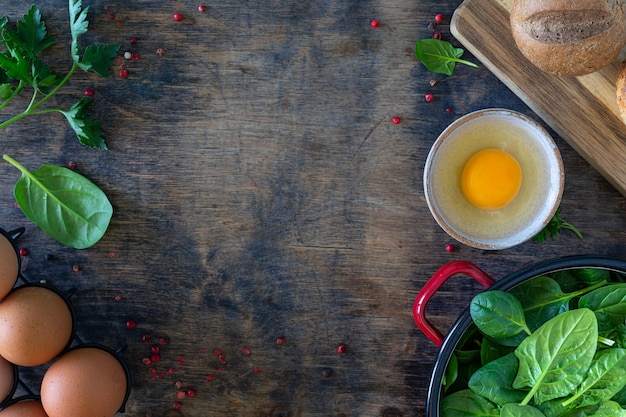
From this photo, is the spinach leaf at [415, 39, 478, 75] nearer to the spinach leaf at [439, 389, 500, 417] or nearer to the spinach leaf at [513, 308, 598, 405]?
the spinach leaf at [513, 308, 598, 405]

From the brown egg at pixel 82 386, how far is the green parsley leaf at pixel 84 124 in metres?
0.48

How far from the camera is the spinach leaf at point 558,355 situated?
1188mm

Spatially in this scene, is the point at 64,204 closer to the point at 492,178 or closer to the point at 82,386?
the point at 82,386

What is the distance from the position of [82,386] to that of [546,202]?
1.08 m

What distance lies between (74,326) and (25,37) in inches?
26.2

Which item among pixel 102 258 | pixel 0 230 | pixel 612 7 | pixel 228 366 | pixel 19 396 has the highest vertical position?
pixel 612 7

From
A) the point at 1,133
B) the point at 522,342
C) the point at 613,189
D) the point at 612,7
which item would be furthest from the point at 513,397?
the point at 1,133

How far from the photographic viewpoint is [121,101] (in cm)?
151

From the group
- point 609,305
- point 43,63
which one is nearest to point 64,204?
point 43,63

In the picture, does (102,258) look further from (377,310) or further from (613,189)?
(613,189)

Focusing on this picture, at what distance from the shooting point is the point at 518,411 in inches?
Answer: 46.6

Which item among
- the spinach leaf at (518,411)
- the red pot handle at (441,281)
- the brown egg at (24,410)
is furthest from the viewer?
the brown egg at (24,410)

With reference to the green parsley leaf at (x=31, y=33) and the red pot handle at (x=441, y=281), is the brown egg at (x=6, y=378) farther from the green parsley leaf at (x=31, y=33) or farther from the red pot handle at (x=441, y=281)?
the red pot handle at (x=441, y=281)

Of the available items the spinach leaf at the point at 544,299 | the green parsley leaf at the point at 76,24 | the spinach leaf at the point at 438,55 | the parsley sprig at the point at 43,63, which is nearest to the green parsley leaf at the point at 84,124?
the parsley sprig at the point at 43,63
